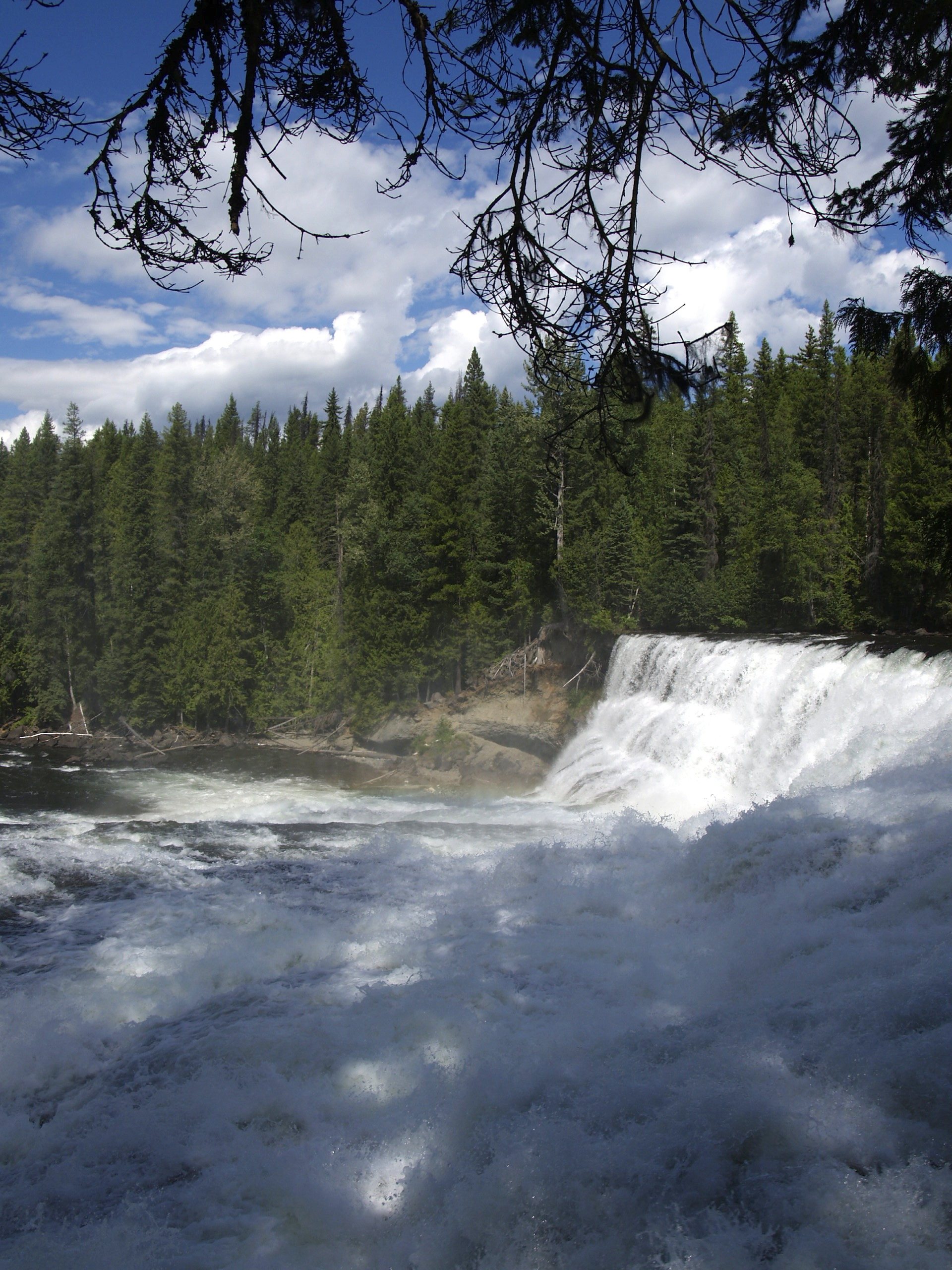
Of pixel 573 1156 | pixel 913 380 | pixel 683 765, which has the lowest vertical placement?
pixel 683 765

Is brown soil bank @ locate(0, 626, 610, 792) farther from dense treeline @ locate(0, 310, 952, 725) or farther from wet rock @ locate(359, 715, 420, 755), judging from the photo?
dense treeline @ locate(0, 310, 952, 725)

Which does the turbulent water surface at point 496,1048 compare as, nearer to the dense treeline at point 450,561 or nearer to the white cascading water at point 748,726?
the white cascading water at point 748,726

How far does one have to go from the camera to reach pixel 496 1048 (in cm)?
434

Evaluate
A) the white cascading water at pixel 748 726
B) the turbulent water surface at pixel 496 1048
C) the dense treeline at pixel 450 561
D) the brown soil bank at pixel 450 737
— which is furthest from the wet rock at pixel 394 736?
the turbulent water surface at pixel 496 1048

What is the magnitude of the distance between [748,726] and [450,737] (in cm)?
1117

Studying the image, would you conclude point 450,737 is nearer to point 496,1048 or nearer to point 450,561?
point 450,561

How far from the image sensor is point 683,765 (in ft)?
53.0

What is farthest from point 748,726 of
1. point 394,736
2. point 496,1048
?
point 394,736

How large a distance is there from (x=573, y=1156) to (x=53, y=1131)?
8.69ft

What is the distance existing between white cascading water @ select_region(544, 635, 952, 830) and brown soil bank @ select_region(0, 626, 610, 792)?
8.22 feet

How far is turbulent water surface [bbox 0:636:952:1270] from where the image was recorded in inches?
119

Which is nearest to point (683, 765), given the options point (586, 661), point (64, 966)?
point (586, 661)

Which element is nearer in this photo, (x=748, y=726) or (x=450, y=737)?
(x=748, y=726)

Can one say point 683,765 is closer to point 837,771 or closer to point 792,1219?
point 837,771
